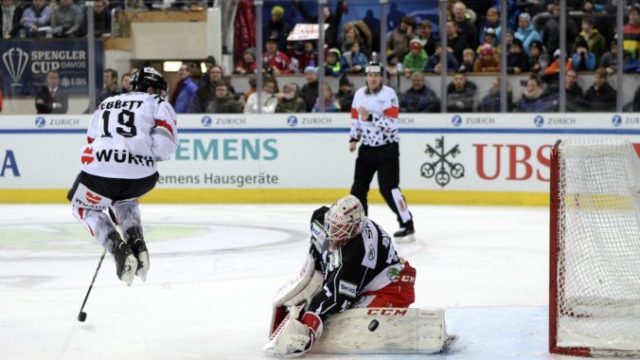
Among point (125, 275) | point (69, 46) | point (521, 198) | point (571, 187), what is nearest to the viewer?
point (571, 187)

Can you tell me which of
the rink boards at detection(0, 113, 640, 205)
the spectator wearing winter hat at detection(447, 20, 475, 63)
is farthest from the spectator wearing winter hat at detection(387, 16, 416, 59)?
the rink boards at detection(0, 113, 640, 205)

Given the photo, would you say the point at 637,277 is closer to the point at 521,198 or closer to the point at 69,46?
the point at 521,198

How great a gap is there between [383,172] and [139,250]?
4290mm

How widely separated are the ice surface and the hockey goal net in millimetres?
237

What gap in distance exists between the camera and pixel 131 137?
6609 mm

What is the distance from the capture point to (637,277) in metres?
5.81

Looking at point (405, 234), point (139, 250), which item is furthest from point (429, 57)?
point (139, 250)

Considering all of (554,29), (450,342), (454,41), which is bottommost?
(450,342)

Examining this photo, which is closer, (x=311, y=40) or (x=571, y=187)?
(x=571, y=187)

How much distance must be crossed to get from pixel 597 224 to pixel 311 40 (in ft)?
28.1

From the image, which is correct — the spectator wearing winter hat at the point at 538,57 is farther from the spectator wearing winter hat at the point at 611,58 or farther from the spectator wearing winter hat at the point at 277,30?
the spectator wearing winter hat at the point at 277,30

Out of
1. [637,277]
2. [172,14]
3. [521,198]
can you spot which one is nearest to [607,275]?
[637,277]

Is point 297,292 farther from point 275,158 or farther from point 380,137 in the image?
point 275,158

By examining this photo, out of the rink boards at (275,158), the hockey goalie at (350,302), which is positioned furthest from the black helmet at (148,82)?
the rink boards at (275,158)
